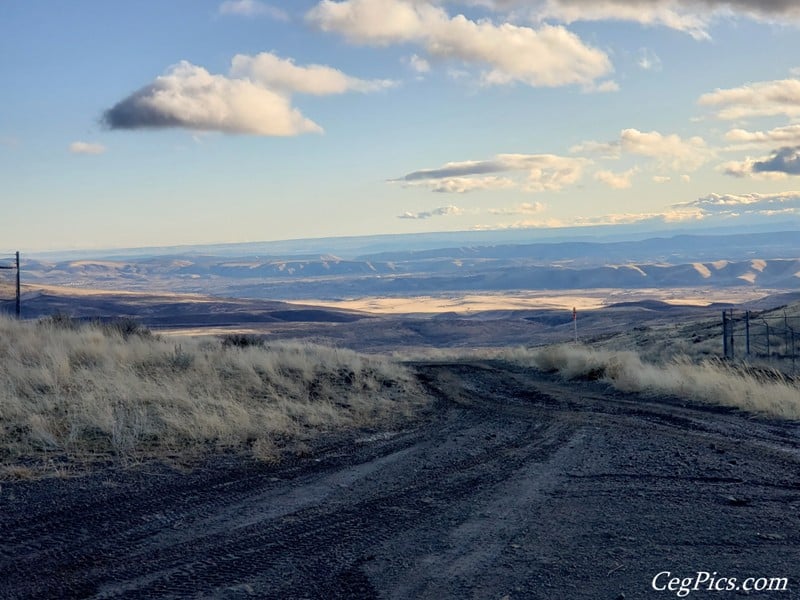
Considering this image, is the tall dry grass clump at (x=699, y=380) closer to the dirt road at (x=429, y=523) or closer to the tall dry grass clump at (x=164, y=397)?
the dirt road at (x=429, y=523)

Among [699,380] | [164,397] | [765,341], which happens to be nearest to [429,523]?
[164,397]

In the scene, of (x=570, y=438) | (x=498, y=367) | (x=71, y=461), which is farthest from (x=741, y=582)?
(x=498, y=367)

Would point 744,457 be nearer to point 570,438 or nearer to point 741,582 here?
point 570,438

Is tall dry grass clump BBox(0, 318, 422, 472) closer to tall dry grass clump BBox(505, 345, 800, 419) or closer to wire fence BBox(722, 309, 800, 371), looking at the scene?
tall dry grass clump BBox(505, 345, 800, 419)

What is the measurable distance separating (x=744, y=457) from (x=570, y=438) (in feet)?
7.30

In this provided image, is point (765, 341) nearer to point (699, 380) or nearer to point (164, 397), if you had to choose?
point (699, 380)

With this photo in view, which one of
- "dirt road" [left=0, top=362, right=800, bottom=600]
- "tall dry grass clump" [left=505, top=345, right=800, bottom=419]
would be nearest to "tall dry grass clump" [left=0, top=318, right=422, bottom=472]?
"dirt road" [left=0, top=362, right=800, bottom=600]

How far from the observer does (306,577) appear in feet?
16.9

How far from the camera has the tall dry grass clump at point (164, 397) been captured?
9280mm

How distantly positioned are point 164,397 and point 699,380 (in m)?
10.6

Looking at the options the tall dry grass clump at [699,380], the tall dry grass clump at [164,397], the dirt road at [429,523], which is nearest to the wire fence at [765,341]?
the tall dry grass clump at [699,380]

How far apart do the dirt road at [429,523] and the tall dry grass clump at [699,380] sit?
3.01 metres

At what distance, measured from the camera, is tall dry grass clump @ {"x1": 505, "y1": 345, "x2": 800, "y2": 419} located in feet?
42.2

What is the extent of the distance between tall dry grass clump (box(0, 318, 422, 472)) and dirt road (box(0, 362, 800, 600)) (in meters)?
1.20
